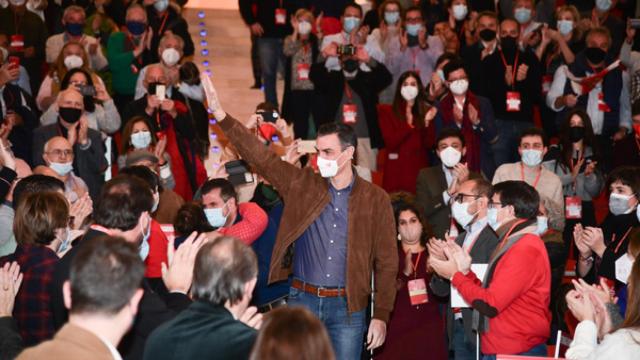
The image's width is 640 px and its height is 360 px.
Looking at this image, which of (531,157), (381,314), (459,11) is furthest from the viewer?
(459,11)

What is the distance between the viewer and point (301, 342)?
3336mm

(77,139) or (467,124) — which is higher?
(77,139)

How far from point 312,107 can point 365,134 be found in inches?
26.8

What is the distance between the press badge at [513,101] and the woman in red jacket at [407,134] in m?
1.23

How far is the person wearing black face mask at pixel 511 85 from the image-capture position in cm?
1109

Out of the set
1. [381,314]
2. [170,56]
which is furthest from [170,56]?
[381,314]

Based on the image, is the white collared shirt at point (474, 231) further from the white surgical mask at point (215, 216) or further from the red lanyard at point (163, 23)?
the red lanyard at point (163, 23)

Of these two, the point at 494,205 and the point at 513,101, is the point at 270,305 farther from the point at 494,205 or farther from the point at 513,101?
the point at 513,101

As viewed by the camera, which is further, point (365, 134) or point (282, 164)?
point (365, 134)

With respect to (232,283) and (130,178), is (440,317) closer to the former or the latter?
(130,178)

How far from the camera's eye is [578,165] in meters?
9.84

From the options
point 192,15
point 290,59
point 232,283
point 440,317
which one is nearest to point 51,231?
point 232,283

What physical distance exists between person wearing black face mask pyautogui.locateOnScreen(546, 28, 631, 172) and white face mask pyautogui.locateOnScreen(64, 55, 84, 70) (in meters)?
5.16

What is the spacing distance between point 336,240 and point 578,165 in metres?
4.34
